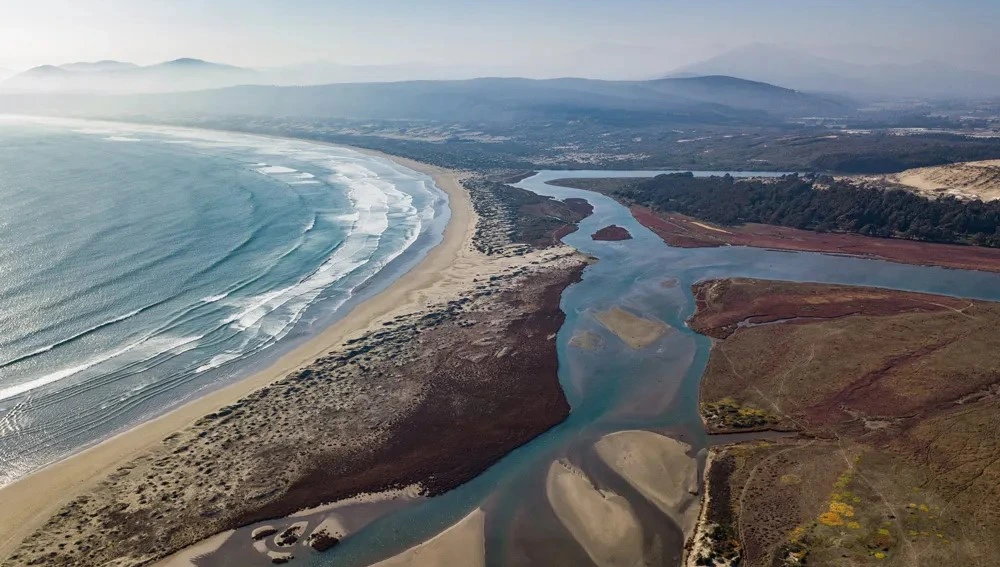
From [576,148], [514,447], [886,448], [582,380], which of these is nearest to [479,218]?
[582,380]

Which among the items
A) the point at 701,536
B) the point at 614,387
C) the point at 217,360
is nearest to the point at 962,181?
the point at 614,387

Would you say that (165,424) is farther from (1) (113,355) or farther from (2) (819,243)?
(2) (819,243)

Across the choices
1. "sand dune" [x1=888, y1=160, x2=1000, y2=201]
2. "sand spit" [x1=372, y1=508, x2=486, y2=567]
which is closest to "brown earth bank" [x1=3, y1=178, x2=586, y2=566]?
"sand spit" [x1=372, y1=508, x2=486, y2=567]

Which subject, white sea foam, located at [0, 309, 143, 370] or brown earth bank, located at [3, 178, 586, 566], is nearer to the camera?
brown earth bank, located at [3, 178, 586, 566]

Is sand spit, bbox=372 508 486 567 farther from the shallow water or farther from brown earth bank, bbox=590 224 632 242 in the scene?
brown earth bank, bbox=590 224 632 242

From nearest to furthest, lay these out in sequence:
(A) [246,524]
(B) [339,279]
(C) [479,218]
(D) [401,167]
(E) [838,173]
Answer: (A) [246,524]
(B) [339,279]
(C) [479,218]
(E) [838,173]
(D) [401,167]

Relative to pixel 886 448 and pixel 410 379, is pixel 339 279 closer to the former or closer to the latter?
pixel 410 379

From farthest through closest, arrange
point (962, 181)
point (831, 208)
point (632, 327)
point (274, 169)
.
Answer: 1. point (274, 169)
2. point (962, 181)
3. point (831, 208)
4. point (632, 327)
